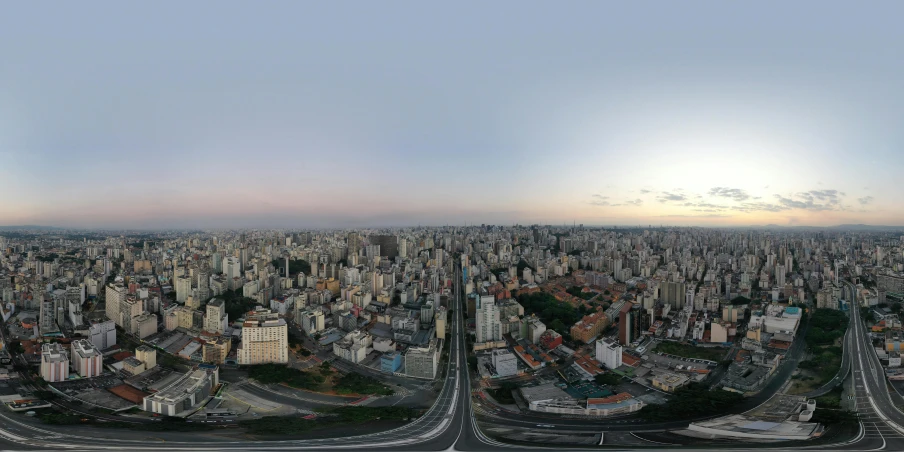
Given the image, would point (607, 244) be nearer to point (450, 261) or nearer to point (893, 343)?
point (450, 261)

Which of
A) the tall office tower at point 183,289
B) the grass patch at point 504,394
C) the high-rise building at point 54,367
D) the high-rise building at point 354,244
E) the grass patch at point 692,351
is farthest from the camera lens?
the high-rise building at point 354,244

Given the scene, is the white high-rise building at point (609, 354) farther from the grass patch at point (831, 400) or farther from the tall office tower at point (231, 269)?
the tall office tower at point (231, 269)

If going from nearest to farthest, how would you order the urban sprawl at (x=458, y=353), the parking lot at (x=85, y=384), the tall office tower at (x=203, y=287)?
the urban sprawl at (x=458, y=353) → the parking lot at (x=85, y=384) → the tall office tower at (x=203, y=287)

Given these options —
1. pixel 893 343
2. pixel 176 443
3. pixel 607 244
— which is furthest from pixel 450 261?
pixel 176 443

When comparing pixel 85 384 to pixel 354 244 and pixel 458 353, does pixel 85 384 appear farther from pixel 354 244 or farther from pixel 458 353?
pixel 354 244

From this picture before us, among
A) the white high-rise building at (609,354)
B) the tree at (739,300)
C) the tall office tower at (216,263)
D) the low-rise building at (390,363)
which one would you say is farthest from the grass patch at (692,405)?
the tall office tower at (216,263)

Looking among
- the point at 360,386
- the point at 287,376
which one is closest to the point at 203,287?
the point at 287,376
